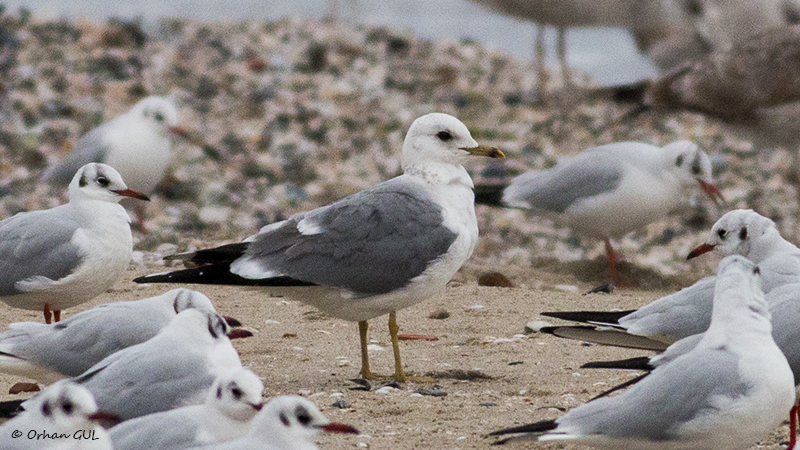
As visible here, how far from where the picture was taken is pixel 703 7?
38.0ft

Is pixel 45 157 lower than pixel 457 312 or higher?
higher

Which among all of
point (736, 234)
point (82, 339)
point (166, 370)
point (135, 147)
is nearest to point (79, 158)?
point (135, 147)

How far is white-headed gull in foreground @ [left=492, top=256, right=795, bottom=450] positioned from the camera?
2.97 metres

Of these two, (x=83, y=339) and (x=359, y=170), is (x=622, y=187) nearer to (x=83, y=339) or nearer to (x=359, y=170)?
(x=359, y=170)

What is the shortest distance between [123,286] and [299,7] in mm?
7904

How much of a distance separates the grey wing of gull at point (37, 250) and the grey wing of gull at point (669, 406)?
7.66 feet

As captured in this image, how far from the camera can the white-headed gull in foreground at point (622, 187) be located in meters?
6.19

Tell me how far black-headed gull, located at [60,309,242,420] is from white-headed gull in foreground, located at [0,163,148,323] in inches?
51.6

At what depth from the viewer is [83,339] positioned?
11.8 feet

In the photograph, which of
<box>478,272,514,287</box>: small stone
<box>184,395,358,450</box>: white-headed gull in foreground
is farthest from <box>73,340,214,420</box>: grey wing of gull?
<box>478,272,514,287</box>: small stone

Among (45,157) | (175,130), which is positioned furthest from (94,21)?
(175,130)

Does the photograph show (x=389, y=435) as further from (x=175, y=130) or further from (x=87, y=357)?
(x=175, y=130)

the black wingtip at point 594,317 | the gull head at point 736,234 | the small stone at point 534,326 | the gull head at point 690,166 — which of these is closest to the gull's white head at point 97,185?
the small stone at point 534,326

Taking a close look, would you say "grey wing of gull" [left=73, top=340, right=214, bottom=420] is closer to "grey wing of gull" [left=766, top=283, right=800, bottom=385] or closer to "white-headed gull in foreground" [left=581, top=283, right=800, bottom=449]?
"white-headed gull in foreground" [left=581, top=283, right=800, bottom=449]
